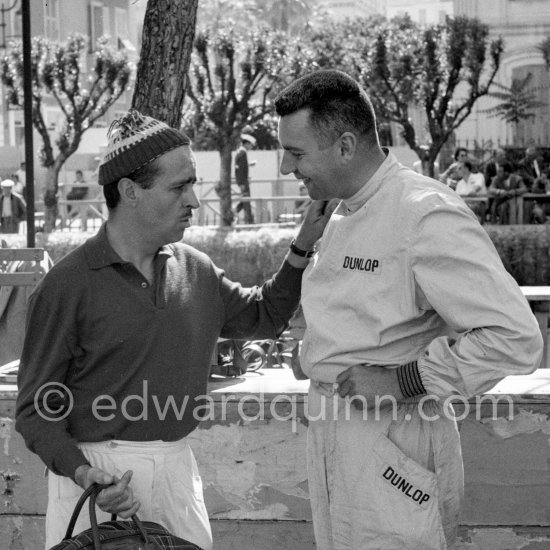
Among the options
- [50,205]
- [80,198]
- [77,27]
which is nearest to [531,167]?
[50,205]

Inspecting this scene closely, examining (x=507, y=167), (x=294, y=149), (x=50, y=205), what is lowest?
(x=50, y=205)

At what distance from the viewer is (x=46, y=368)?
2.67 m

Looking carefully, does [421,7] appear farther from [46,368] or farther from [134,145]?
[46,368]

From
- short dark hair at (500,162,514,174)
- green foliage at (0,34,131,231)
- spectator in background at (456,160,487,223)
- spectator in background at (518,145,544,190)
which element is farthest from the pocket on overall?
green foliage at (0,34,131,231)

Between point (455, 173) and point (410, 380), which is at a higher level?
point (410, 380)

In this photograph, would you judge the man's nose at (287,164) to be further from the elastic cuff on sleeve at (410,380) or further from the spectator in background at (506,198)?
the spectator in background at (506,198)

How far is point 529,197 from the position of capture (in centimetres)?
1825

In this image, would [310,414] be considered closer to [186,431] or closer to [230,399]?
[186,431]

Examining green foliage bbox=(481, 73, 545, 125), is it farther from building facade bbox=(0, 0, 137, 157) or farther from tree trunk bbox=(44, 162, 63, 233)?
tree trunk bbox=(44, 162, 63, 233)

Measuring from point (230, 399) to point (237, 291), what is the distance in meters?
0.96

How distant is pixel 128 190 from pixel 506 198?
1587 centimetres

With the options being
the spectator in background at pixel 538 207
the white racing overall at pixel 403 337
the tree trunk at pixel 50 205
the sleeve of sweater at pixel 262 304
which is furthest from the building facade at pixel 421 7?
the white racing overall at pixel 403 337

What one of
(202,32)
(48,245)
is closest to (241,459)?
(48,245)

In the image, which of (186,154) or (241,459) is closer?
(186,154)
